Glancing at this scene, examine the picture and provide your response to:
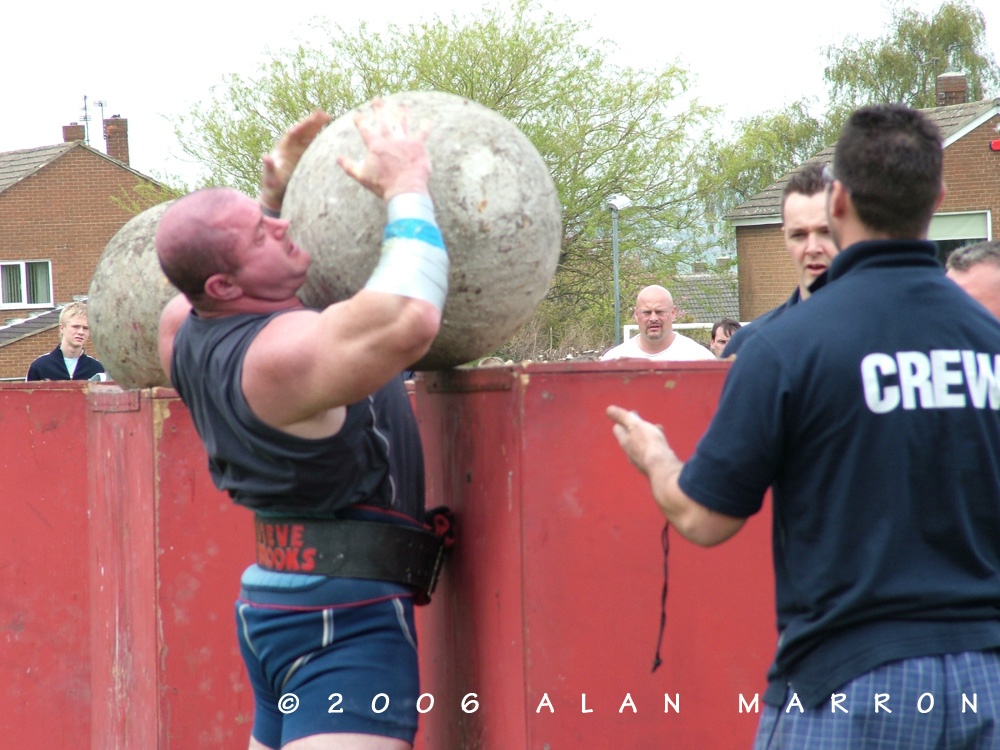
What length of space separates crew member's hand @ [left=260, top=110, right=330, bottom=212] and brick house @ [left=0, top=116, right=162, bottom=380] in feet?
120

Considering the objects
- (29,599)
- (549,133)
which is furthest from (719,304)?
(29,599)

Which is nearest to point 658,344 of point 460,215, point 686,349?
point 686,349

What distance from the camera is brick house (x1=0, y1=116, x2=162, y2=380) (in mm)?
38906

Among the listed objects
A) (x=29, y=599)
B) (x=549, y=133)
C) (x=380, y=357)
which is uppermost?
(x=549, y=133)

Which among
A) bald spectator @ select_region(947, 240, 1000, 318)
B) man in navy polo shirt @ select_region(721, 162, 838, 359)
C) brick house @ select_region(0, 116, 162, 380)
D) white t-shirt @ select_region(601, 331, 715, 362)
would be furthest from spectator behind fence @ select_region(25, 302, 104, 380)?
brick house @ select_region(0, 116, 162, 380)

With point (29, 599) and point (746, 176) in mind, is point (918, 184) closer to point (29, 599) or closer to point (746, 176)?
point (29, 599)

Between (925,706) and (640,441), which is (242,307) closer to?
(640,441)

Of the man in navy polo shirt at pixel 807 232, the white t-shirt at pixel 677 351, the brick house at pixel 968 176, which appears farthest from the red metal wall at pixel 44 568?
the brick house at pixel 968 176

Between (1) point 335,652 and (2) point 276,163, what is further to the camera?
(2) point 276,163

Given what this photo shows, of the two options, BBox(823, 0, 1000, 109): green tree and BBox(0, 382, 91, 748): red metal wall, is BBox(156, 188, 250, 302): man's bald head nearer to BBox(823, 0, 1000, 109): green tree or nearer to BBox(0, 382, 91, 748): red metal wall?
BBox(0, 382, 91, 748): red metal wall

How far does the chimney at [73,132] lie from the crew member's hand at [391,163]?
45.3 meters

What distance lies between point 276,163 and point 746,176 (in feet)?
151

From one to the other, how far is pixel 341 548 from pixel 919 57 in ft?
153

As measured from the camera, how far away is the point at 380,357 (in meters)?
2.71
